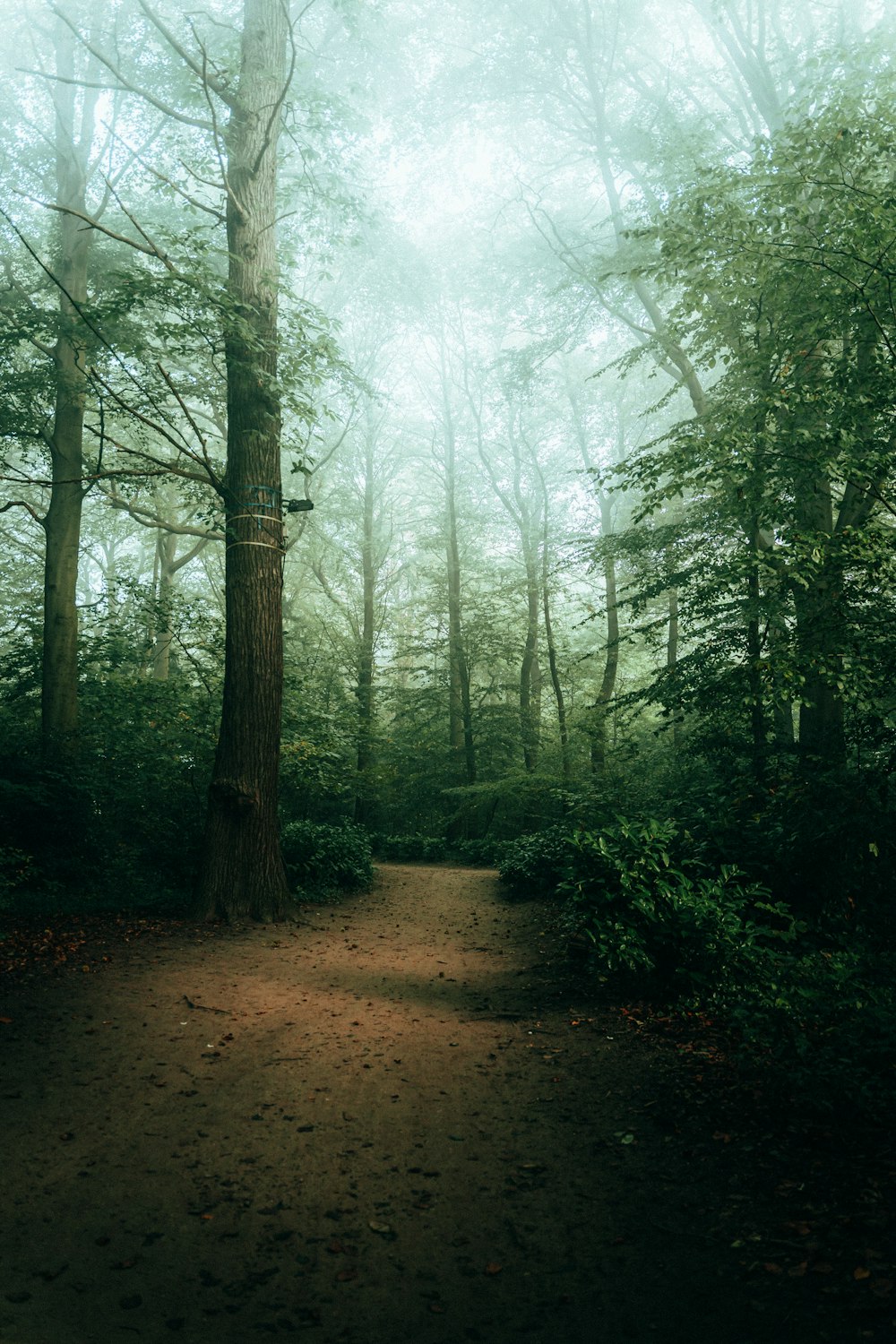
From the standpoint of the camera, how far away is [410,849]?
1555 centimetres

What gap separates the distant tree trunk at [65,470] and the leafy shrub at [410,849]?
7327mm

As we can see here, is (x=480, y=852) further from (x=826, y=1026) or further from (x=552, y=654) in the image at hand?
(x=826, y=1026)

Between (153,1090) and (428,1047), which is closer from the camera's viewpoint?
(153,1090)

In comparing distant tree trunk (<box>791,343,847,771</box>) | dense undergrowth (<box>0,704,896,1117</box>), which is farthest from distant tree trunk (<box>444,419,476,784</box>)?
distant tree trunk (<box>791,343,847,771</box>)

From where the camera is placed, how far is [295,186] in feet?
33.0

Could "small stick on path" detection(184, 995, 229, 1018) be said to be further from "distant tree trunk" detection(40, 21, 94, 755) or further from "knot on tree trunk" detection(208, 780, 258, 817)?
"distant tree trunk" detection(40, 21, 94, 755)

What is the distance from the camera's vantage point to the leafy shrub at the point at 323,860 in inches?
362

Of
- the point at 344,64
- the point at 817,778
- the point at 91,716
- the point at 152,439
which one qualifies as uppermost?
the point at 344,64

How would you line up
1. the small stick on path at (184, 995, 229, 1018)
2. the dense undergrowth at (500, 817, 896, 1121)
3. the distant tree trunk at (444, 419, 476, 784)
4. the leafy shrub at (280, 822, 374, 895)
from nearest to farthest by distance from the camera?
the dense undergrowth at (500, 817, 896, 1121) → the small stick on path at (184, 995, 229, 1018) → the leafy shrub at (280, 822, 374, 895) → the distant tree trunk at (444, 419, 476, 784)

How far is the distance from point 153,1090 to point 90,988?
176 centimetres

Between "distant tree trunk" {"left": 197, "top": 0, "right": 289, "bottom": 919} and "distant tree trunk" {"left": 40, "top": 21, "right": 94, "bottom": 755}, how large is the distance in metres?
3.12

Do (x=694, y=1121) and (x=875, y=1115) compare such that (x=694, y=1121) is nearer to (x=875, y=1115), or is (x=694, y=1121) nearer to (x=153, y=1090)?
(x=875, y=1115)

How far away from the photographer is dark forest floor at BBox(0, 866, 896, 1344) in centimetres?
230

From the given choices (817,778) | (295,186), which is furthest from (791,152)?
(295,186)
